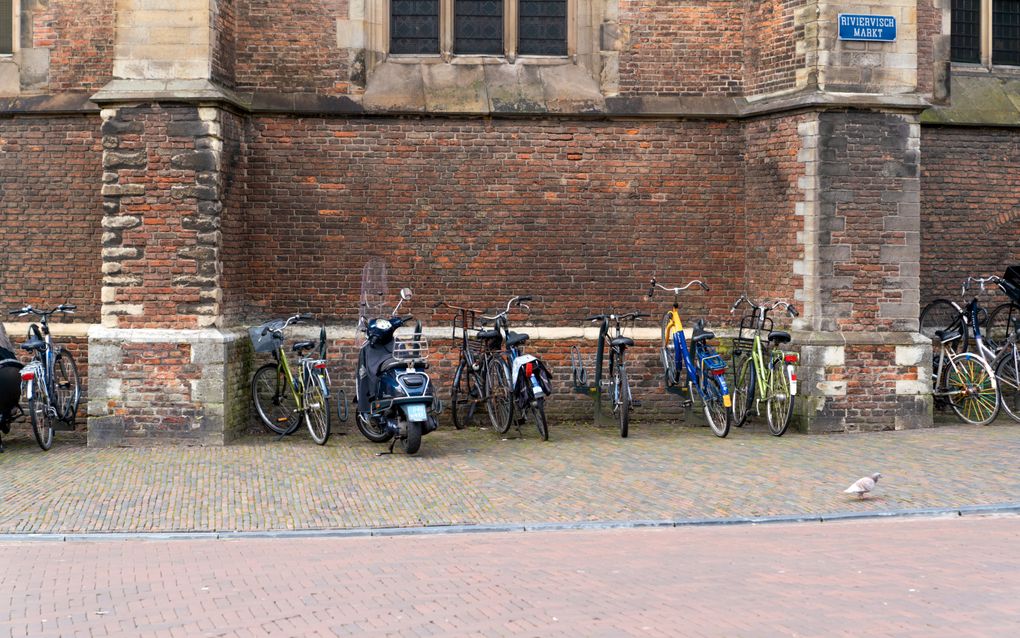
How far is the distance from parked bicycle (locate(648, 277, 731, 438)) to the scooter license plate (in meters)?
3.09

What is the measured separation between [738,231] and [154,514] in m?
7.68

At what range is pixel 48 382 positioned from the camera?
1223 cm

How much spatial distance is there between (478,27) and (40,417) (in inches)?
253

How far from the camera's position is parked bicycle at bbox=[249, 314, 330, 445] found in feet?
40.3

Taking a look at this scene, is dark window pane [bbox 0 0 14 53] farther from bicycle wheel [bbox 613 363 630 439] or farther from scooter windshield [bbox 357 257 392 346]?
bicycle wheel [bbox 613 363 630 439]

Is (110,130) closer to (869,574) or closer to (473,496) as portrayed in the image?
(473,496)

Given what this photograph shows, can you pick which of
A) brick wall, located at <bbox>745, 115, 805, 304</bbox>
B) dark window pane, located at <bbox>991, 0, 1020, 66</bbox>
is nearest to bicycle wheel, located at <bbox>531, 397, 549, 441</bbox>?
brick wall, located at <bbox>745, 115, 805, 304</bbox>

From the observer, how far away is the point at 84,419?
1356 cm

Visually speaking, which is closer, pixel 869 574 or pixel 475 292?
pixel 869 574

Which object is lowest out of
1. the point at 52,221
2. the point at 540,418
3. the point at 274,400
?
the point at 540,418

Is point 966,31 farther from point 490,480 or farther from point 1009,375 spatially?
point 490,480

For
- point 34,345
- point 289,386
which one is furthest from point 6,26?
point 289,386

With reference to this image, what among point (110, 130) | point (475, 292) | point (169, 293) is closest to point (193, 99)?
point (110, 130)

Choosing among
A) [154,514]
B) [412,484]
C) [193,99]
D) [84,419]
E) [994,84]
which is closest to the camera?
[154,514]
